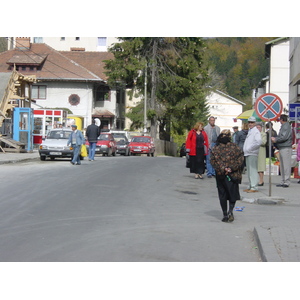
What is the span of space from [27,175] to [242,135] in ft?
24.0

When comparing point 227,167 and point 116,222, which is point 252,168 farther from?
point 116,222

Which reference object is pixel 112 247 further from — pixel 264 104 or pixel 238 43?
pixel 238 43

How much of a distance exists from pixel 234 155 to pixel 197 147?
28.8 ft

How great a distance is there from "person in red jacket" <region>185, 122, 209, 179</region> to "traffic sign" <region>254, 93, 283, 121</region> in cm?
505

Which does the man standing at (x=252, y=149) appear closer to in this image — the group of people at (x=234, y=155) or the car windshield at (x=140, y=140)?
the group of people at (x=234, y=155)

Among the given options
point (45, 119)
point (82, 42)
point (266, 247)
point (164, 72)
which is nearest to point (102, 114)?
point (164, 72)

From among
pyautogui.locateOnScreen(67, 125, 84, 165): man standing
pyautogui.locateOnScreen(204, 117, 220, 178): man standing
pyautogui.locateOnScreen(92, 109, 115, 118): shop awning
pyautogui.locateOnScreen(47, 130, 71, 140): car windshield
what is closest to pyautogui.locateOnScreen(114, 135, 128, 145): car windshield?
pyautogui.locateOnScreen(47, 130, 71, 140): car windshield

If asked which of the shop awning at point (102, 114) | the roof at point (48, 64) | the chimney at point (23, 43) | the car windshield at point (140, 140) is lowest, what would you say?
the car windshield at point (140, 140)

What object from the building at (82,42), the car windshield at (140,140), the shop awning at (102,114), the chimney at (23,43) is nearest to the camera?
the car windshield at (140,140)

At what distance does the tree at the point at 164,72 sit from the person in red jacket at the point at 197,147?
32.6 metres

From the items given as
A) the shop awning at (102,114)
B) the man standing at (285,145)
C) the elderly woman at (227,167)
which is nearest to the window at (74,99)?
the shop awning at (102,114)

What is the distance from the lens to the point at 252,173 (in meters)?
16.1

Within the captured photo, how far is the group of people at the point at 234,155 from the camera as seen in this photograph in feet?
36.7

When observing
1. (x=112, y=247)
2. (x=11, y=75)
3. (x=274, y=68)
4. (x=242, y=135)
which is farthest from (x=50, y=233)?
(x=274, y=68)
